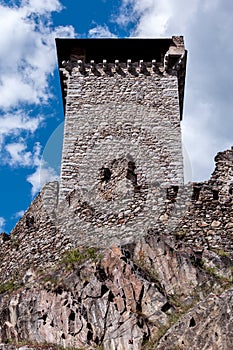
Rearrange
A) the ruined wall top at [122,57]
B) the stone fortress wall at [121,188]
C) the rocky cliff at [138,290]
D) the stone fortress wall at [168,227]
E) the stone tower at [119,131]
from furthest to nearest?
the ruined wall top at [122,57], the stone tower at [119,131], the stone fortress wall at [121,188], the stone fortress wall at [168,227], the rocky cliff at [138,290]

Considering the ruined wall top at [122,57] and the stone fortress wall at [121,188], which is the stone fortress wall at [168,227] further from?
the ruined wall top at [122,57]

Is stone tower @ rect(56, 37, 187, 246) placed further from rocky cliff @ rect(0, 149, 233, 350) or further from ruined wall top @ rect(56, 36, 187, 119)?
rocky cliff @ rect(0, 149, 233, 350)

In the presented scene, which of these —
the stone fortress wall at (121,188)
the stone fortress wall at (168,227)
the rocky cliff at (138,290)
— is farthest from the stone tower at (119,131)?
the rocky cliff at (138,290)

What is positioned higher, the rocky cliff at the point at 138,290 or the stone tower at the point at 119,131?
the stone tower at the point at 119,131

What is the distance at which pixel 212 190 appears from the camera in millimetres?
12250

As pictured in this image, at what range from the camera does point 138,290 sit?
991 cm

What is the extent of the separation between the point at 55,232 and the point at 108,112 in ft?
17.2

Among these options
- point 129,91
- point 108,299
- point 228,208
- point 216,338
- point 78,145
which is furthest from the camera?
point 129,91

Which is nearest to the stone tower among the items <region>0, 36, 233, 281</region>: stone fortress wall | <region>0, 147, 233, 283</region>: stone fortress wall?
<region>0, 36, 233, 281</region>: stone fortress wall

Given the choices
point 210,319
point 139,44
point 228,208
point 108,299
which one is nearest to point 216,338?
point 210,319

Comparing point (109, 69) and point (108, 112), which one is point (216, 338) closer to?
point (108, 112)

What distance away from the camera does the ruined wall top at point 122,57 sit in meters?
17.8

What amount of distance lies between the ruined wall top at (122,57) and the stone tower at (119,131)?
0.03 meters

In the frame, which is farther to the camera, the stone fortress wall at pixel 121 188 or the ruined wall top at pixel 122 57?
the ruined wall top at pixel 122 57
